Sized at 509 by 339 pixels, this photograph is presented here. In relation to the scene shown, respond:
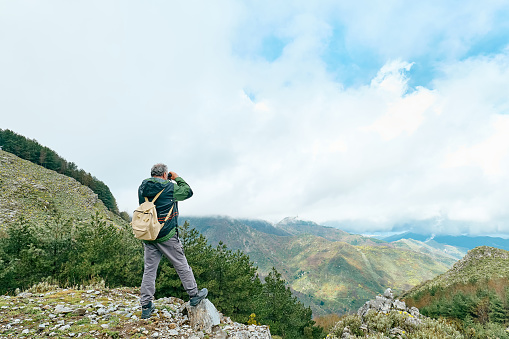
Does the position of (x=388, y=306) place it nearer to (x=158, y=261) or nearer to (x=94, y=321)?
(x=158, y=261)

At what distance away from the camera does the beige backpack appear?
17.1 feet

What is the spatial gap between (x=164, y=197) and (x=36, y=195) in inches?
1980

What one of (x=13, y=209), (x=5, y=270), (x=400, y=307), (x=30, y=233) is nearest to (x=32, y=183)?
(x=13, y=209)

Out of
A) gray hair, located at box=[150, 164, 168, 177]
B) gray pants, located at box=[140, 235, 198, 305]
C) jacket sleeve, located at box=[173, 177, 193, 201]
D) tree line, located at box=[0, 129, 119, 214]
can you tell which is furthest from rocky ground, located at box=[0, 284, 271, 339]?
tree line, located at box=[0, 129, 119, 214]

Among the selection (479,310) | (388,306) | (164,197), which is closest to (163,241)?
(164,197)

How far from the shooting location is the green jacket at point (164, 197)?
5669 mm

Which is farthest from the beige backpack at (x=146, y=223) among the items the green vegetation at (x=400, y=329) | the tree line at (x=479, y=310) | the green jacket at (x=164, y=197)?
the tree line at (x=479, y=310)

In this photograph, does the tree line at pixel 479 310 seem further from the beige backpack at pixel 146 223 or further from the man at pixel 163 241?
the beige backpack at pixel 146 223

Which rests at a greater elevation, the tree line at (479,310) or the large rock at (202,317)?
the large rock at (202,317)

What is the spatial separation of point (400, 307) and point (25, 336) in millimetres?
17885

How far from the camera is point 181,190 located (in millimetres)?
6016

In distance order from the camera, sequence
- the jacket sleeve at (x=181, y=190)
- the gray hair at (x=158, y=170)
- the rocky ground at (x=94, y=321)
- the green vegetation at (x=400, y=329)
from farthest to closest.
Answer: the green vegetation at (x=400, y=329) < the gray hair at (x=158, y=170) < the jacket sleeve at (x=181, y=190) < the rocky ground at (x=94, y=321)

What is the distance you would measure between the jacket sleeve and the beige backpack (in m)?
0.66

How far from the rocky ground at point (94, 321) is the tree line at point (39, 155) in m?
83.3
